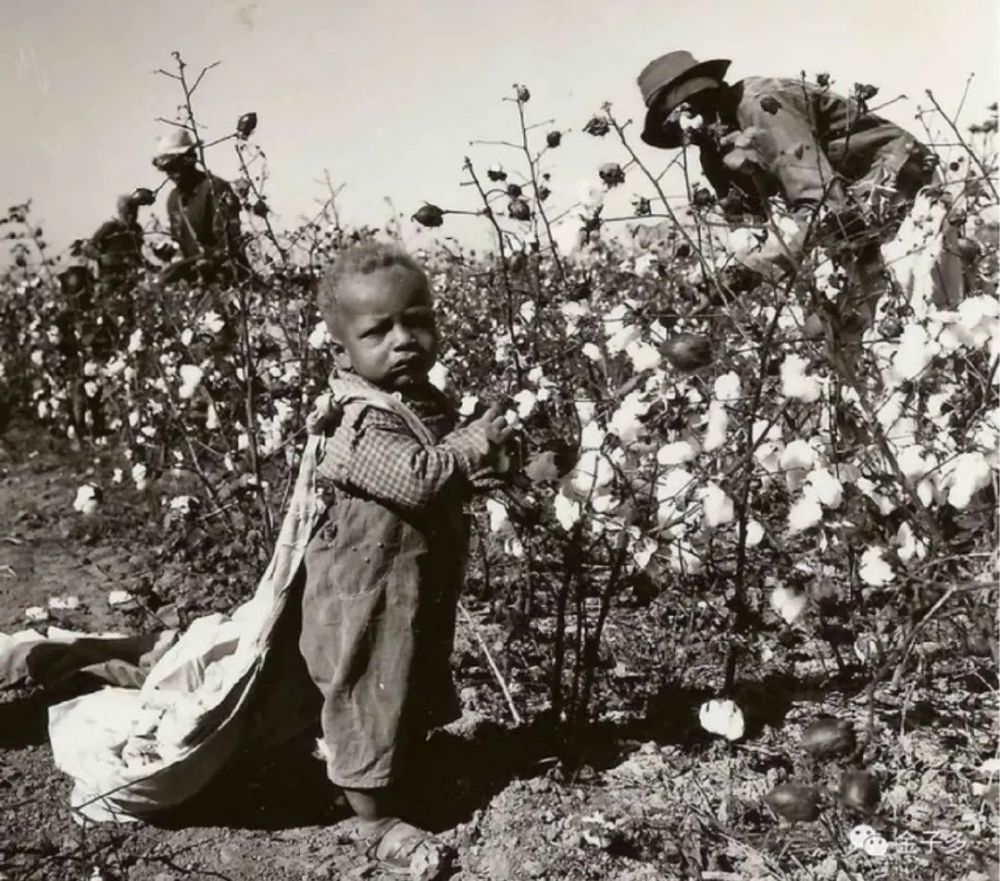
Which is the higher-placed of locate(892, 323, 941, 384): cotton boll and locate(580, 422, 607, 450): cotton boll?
locate(892, 323, 941, 384): cotton boll

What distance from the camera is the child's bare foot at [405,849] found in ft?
6.11

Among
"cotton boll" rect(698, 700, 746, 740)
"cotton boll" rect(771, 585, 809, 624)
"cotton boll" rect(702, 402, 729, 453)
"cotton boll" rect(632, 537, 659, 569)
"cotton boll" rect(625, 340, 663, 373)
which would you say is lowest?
"cotton boll" rect(698, 700, 746, 740)

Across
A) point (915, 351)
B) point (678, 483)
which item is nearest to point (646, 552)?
point (678, 483)

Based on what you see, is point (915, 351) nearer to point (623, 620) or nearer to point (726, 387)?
point (726, 387)

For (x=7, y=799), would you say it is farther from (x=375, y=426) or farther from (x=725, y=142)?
(x=725, y=142)

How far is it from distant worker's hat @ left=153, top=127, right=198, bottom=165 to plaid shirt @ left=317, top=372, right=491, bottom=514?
1.24 metres

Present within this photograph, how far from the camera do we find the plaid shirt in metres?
1.78

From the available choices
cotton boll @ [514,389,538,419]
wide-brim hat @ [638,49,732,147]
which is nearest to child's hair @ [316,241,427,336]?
cotton boll @ [514,389,538,419]

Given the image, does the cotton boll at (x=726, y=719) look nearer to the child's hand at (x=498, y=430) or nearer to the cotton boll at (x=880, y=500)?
the cotton boll at (x=880, y=500)

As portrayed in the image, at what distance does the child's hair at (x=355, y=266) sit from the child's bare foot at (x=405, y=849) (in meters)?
0.90

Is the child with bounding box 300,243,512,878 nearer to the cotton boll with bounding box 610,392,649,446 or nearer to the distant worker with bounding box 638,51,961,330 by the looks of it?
the cotton boll with bounding box 610,392,649,446

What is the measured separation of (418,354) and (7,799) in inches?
51.7

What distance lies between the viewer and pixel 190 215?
330cm

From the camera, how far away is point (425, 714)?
6.73ft
